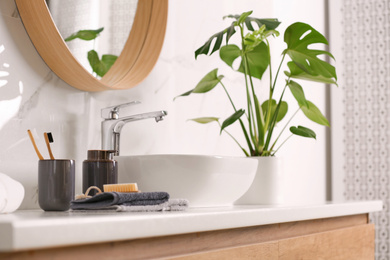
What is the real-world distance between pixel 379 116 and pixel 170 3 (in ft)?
4.55

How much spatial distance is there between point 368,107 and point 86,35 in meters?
1.76

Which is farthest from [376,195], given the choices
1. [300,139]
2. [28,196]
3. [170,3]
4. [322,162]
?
[28,196]

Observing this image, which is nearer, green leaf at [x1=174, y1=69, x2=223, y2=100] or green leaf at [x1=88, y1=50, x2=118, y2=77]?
green leaf at [x1=88, y1=50, x2=118, y2=77]

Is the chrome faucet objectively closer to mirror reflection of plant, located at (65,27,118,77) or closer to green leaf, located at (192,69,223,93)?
mirror reflection of plant, located at (65,27,118,77)

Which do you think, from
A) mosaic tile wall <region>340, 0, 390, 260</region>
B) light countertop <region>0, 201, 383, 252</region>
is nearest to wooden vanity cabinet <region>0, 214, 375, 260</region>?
light countertop <region>0, 201, 383, 252</region>

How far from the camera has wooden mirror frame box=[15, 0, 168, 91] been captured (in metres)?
1.26

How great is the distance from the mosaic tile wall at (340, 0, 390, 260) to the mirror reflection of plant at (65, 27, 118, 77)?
1.64m

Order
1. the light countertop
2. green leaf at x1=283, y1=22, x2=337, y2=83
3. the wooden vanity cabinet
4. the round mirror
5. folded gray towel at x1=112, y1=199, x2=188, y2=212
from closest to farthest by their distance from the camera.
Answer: the light countertop
the wooden vanity cabinet
folded gray towel at x1=112, y1=199, x2=188, y2=212
the round mirror
green leaf at x1=283, y1=22, x2=337, y2=83

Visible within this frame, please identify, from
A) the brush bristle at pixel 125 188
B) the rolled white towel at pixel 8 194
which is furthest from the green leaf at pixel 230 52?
the rolled white towel at pixel 8 194

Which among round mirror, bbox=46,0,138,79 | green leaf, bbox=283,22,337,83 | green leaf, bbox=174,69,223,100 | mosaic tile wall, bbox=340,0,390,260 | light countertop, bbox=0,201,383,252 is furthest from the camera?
mosaic tile wall, bbox=340,0,390,260

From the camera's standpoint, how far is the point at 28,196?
1.25 metres

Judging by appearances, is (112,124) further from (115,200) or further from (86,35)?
(115,200)

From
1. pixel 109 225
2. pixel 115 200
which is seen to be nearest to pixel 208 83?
pixel 115 200

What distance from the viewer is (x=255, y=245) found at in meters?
1.12
